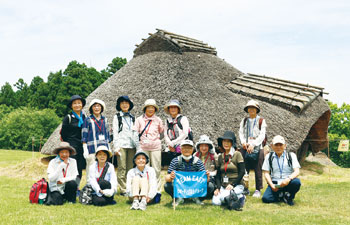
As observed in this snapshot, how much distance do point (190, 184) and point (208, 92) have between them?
245 inches

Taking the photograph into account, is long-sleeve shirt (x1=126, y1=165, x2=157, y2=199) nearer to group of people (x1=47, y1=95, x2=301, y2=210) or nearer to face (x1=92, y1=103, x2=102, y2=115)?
group of people (x1=47, y1=95, x2=301, y2=210)

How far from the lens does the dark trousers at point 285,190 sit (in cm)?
629

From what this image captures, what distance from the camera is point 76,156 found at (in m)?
6.84

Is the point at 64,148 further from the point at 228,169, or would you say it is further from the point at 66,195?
the point at 228,169

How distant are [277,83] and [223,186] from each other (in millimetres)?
9239

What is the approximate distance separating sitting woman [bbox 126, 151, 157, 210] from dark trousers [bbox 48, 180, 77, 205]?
1072 mm

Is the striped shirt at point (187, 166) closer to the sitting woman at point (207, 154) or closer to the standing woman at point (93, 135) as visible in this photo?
the sitting woman at point (207, 154)

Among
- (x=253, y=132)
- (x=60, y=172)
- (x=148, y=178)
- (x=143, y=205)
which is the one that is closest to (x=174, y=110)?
(x=148, y=178)

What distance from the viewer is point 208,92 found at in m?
11.9

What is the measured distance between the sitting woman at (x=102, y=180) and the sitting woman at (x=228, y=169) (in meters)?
1.98

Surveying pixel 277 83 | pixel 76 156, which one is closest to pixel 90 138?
pixel 76 156

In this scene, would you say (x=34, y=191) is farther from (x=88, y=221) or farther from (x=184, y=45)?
(x=184, y=45)

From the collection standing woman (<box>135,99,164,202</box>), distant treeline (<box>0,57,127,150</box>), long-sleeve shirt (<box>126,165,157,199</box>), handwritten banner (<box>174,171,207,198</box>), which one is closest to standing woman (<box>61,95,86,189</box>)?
standing woman (<box>135,99,164,202</box>)

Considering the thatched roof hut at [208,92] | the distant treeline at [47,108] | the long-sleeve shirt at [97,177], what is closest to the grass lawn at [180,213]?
the long-sleeve shirt at [97,177]
